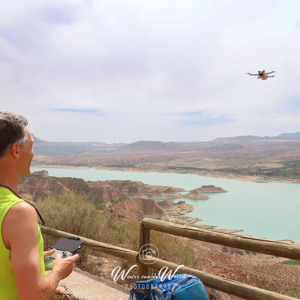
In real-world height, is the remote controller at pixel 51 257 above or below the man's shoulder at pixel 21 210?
below

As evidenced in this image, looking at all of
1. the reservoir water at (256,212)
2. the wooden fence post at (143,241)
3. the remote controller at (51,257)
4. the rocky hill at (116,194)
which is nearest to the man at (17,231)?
the remote controller at (51,257)

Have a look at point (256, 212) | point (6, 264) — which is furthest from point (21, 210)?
point (256, 212)

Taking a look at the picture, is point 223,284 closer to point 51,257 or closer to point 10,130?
Answer: point 51,257

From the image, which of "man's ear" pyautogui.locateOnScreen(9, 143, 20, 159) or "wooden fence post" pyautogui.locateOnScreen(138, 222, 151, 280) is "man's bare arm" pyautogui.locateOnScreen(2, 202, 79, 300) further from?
"wooden fence post" pyautogui.locateOnScreen(138, 222, 151, 280)

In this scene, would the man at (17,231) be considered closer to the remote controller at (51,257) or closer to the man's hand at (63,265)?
the man's hand at (63,265)

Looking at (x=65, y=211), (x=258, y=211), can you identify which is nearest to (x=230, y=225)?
(x=258, y=211)

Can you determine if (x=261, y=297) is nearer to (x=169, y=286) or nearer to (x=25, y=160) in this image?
(x=169, y=286)
